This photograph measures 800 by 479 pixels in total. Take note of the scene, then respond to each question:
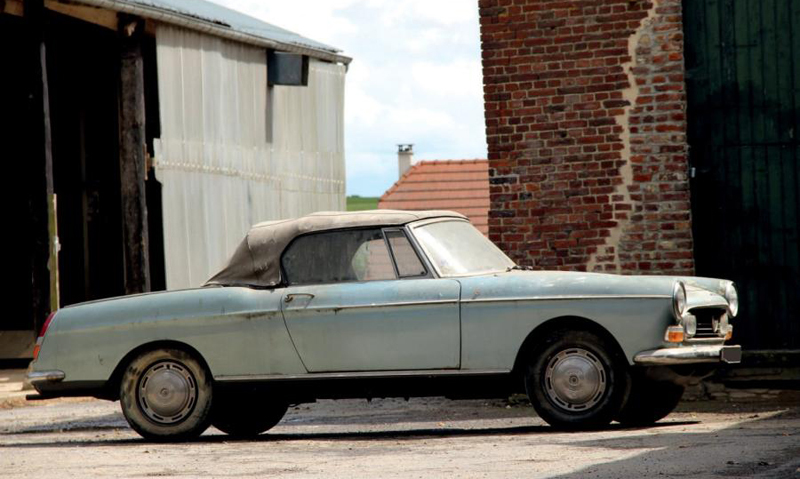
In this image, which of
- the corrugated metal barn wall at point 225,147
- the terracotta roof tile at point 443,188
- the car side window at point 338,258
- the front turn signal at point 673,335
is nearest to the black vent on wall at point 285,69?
the corrugated metal barn wall at point 225,147

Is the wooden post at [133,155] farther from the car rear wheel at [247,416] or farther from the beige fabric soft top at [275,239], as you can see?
the beige fabric soft top at [275,239]

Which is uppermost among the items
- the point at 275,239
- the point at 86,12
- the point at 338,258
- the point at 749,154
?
the point at 86,12

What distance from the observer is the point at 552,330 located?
→ 8789 millimetres

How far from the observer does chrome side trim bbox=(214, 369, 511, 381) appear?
883 centimetres

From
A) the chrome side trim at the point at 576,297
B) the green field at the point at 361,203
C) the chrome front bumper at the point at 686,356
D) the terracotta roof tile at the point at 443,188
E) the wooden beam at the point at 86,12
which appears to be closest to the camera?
the chrome front bumper at the point at 686,356

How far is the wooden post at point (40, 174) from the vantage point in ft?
47.3

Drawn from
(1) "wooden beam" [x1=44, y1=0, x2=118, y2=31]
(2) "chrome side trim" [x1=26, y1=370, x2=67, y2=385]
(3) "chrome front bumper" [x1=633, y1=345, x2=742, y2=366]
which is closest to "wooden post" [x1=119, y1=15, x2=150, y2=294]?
(1) "wooden beam" [x1=44, y1=0, x2=118, y2=31]

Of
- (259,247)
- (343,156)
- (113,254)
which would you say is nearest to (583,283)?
(259,247)

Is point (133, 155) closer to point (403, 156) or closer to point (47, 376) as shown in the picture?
point (47, 376)

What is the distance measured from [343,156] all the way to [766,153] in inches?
414

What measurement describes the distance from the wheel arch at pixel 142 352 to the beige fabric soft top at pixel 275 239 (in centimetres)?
51

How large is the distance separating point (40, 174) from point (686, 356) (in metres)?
8.31

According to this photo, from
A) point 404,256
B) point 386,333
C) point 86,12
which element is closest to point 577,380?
point 386,333

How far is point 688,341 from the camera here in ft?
28.5
